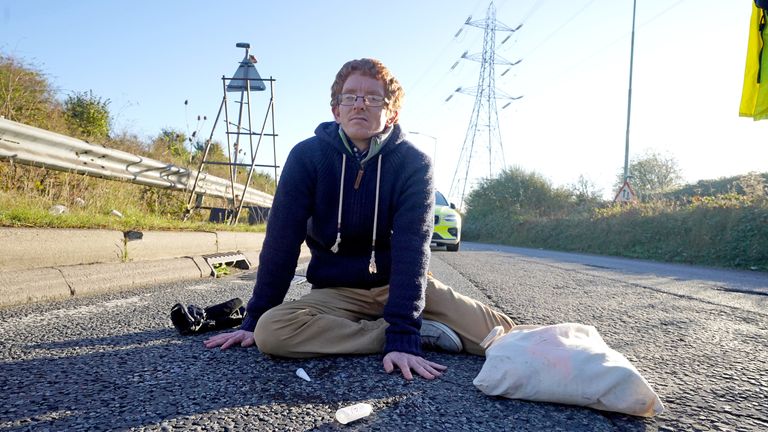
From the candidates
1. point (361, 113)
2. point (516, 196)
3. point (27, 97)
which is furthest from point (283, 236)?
point (516, 196)

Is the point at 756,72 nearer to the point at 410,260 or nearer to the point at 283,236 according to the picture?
the point at 410,260

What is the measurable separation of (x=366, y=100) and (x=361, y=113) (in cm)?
7

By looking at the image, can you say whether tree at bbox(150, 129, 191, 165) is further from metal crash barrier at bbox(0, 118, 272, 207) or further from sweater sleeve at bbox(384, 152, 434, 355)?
sweater sleeve at bbox(384, 152, 434, 355)

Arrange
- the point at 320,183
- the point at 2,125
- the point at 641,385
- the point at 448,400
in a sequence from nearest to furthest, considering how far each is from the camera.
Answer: the point at 641,385
the point at 448,400
the point at 320,183
the point at 2,125

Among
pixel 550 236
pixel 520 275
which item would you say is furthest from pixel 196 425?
pixel 550 236

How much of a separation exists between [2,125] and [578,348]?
173 inches

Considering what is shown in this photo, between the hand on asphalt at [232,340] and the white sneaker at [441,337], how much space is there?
2.64ft

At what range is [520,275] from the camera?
6.18 meters

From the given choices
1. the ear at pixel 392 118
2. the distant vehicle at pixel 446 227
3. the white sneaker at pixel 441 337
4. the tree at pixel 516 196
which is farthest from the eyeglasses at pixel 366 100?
the tree at pixel 516 196

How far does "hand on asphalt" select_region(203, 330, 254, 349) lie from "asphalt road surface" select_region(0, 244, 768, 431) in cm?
5

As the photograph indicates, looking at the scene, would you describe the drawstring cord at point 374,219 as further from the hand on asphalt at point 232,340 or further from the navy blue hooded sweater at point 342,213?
the hand on asphalt at point 232,340

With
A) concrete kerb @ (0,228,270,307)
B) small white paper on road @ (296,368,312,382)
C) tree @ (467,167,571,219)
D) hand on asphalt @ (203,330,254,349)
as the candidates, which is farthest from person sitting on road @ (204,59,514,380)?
tree @ (467,167,571,219)

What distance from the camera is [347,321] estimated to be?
7.52 ft

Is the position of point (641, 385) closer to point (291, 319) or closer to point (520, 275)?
point (291, 319)
